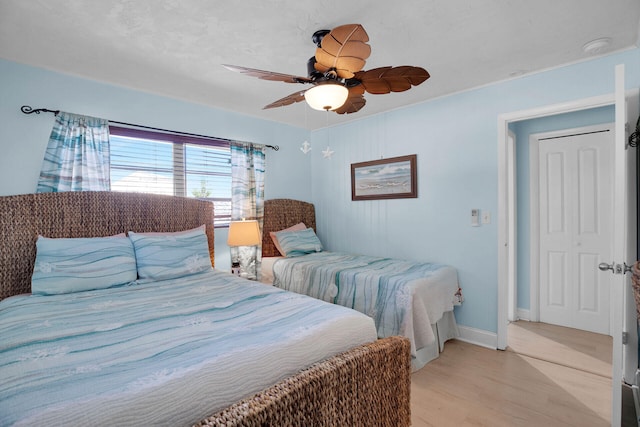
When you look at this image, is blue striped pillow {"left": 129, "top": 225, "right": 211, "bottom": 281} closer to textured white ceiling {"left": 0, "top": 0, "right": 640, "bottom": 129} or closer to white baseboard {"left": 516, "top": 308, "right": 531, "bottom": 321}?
textured white ceiling {"left": 0, "top": 0, "right": 640, "bottom": 129}

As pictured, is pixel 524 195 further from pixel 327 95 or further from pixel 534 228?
pixel 327 95

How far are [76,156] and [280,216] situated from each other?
86.7 inches

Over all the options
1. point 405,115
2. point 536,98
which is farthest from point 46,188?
point 536,98

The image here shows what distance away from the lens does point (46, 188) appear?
2512 millimetres

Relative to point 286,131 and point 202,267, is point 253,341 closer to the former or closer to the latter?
point 202,267

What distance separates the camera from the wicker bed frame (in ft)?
3.59

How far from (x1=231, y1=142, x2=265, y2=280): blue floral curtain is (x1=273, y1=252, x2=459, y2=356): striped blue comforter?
56cm

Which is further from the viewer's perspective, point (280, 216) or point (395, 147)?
point (280, 216)

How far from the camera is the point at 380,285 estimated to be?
2754 mm

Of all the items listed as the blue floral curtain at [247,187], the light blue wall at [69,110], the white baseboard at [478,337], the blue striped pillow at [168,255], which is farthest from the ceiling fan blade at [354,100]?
the white baseboard at [478,337]

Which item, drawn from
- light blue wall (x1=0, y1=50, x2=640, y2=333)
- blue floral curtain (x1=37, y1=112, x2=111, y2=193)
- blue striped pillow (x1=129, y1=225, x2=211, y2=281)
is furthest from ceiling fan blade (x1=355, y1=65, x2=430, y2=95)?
blue floral curtain (x1=37, y1=112, x2=111, y2=193)

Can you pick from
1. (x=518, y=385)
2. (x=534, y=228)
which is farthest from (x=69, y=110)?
(x=534, y=228)

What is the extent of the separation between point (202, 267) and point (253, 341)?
1.52 metres

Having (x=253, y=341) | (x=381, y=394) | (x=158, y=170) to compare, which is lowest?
(x=381, y=394)
